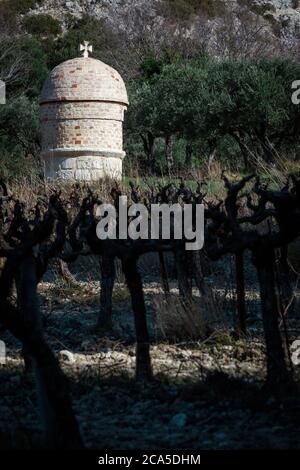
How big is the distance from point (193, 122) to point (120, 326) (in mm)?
19865

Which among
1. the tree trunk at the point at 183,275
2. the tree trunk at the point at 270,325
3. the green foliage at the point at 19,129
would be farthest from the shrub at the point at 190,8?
the tree trunk at the point at 270,325

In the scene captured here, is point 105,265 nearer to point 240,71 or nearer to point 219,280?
point 219,280

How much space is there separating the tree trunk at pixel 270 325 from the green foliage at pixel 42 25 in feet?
158

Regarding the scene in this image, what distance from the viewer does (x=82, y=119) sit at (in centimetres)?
2141

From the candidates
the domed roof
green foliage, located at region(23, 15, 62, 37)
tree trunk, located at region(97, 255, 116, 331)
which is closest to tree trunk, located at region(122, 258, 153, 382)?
tree trunk, located at region(97, 255, 116, 331)

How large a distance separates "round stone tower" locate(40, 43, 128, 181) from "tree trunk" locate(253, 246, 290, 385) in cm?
1619

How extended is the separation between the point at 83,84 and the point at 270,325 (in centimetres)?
1706

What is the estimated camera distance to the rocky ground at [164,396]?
4430 mm

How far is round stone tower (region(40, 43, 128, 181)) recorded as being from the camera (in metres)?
21.3

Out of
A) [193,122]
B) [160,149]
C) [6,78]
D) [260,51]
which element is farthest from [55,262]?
[260,51]

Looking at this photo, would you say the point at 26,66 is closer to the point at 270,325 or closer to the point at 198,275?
the point at 198,275

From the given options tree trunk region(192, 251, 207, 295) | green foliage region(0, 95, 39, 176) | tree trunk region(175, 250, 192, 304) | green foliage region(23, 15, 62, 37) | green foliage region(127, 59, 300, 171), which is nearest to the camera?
tree trunk region(175, 250, 192, 304)

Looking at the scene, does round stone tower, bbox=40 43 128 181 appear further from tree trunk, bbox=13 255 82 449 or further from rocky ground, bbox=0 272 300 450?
tree trunk, bbox=13 255 82 449

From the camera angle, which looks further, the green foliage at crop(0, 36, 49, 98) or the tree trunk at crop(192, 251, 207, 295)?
the green foliage at crop(0, 36, 49, 98)
